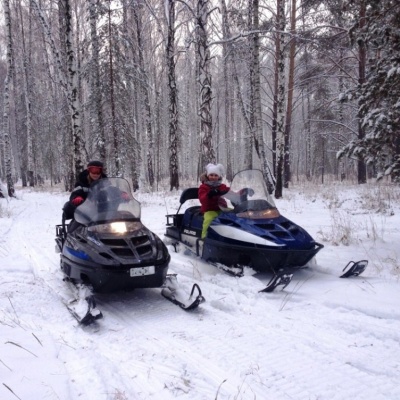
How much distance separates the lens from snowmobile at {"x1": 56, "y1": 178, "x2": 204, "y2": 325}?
14.3 feet

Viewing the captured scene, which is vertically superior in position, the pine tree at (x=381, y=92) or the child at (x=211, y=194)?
the pine tree at (x=381, y=92)

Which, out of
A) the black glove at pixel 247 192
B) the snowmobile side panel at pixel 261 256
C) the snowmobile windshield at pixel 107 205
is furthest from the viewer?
the black glove at pixel 247 192

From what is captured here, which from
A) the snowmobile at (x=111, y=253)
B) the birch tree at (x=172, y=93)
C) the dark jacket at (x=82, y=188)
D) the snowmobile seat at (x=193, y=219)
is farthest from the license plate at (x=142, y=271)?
the birch tree at (x=172, y=93)

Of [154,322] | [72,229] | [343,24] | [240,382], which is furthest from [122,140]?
[240,382]

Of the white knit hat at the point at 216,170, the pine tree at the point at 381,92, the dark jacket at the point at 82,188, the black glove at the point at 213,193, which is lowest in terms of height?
the black glove at the point at 213,193

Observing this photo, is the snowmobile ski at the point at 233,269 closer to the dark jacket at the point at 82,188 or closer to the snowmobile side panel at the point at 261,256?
the snowmobile side panel at the point at 261,256

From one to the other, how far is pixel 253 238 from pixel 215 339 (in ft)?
6.78

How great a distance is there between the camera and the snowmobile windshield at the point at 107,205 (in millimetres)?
→ 4988

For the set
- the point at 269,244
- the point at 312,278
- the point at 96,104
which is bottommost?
the point at 312,278

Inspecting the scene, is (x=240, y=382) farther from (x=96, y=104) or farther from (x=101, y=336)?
(x=96, y=104)

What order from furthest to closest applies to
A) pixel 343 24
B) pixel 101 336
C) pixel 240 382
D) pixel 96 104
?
pixel 96 104
pixel 343 24
pixel 101 336
pixel 240 382

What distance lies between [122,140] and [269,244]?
16.8m

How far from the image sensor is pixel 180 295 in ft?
15.5

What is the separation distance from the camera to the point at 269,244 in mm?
5285
